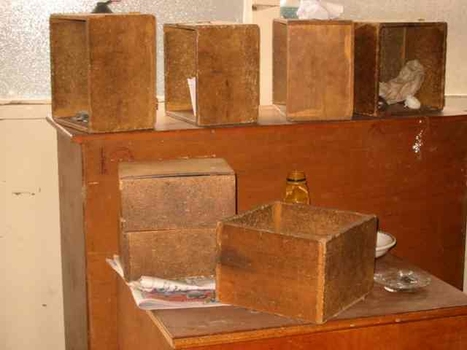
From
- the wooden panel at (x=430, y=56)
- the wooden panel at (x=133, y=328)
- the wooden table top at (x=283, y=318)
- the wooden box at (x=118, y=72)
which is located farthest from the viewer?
the wooden panel at (x=430, y=56)

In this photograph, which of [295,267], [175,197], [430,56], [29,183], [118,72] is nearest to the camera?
[295,267]

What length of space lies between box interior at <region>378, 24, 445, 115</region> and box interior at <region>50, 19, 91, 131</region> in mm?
727

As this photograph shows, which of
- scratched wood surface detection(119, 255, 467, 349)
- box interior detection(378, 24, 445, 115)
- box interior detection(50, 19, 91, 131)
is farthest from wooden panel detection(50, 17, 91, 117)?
box interior detection(378, 24, 445, 115)

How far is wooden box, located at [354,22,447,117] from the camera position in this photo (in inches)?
77.2

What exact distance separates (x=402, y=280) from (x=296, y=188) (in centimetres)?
31

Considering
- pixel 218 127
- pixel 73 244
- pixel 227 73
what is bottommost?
pixel 73 244

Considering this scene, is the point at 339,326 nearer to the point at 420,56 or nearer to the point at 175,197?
the point at 175,197

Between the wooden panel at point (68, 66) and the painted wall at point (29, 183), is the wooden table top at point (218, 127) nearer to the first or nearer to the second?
the wooden panel at point (68, 66)

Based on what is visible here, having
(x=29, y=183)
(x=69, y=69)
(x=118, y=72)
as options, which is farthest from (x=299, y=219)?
(x=29, y=183)

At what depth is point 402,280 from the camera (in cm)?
165

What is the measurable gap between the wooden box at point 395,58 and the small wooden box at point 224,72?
0.29 metres

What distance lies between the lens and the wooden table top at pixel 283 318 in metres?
1.41

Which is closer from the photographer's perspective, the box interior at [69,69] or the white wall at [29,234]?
the box interior at [69,69]

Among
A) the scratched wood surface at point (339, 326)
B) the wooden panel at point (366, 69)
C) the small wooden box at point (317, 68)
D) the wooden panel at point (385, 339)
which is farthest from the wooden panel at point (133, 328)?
the wooden panel at point (366, 69)
